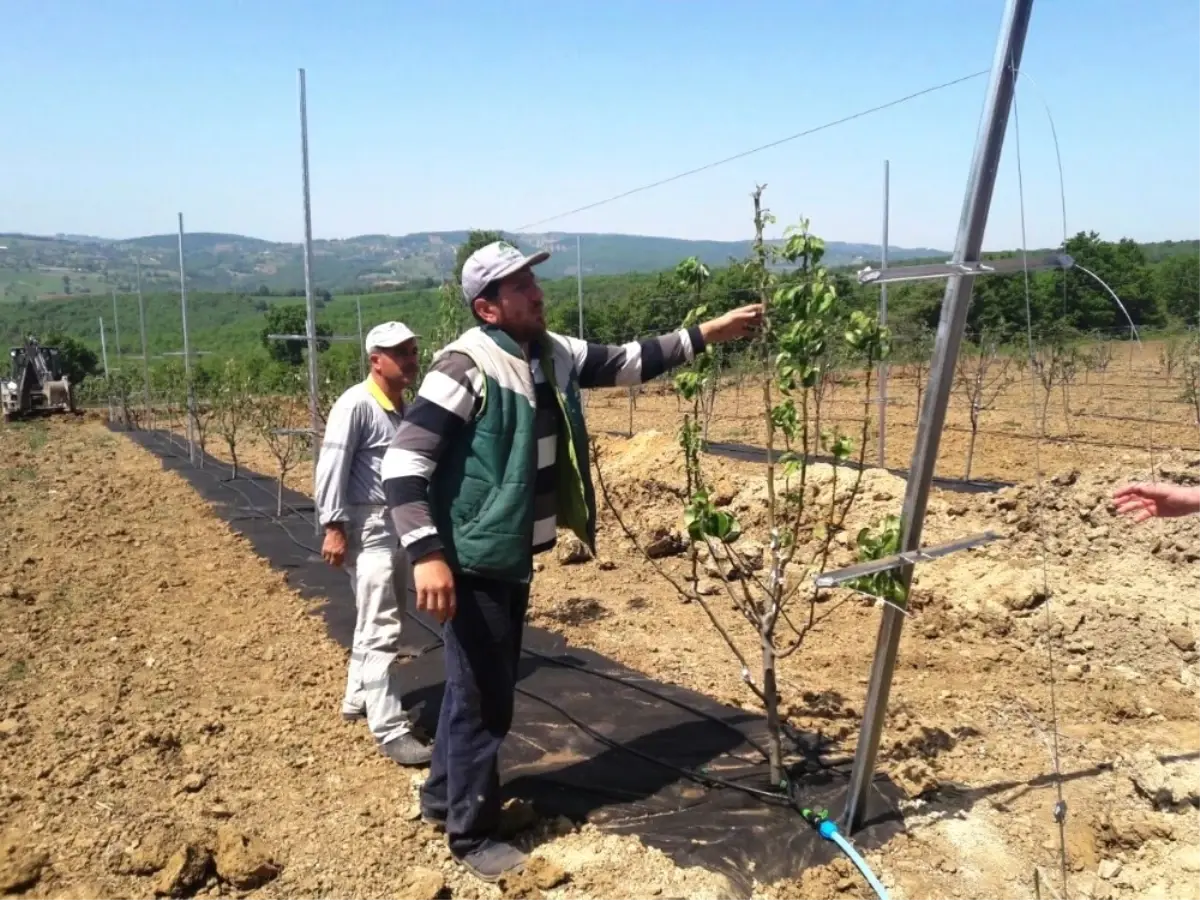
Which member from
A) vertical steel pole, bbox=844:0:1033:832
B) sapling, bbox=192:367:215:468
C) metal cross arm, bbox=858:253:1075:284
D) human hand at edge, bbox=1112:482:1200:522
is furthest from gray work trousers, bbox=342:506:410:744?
sapling, bbox=192:367:215:468

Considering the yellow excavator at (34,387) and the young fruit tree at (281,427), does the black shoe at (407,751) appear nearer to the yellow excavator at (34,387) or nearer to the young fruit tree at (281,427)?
the young fruit tree at (281,427)

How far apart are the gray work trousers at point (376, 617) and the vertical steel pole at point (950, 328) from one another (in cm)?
178

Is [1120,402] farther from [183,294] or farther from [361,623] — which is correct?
[361,623]

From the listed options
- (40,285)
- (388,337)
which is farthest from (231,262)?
(388,337)

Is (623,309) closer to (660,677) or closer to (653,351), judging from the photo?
(660,677)

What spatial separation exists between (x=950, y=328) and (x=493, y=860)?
205 cm

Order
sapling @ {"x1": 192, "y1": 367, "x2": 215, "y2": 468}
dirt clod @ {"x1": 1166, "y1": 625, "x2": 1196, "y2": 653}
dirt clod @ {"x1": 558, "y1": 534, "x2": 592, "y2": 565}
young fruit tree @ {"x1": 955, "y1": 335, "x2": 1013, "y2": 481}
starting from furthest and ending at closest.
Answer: sapling @ {"x1": 192, "y1": 367, "x2": 215, "y2": 468} < young fruit tree @ {"x1": 955, "y1": 335, "x2": 1013, "y2": 481} < dirt clod @ {"x1": 558, "y1": 534, "x2": 592, "y2": 565} < dirt clod @ {"x1": 1166, "y1": 625, "x2": 1196, "y2": 653}

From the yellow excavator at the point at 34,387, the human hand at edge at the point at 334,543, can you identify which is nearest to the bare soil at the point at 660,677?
the human hand at edge at the point at 334,543

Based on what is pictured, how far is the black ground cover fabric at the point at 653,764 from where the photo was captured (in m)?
2.85

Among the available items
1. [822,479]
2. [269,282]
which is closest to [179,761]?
[822,479]

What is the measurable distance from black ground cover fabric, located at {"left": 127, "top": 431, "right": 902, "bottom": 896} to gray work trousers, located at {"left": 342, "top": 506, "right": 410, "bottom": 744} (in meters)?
0.29

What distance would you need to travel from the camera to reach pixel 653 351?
3059 millimetres

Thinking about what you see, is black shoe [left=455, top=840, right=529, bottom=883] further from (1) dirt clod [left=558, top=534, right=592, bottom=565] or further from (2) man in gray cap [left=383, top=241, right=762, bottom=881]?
(1) dirt clod [left=558, top=534, right=592, bottom=565]

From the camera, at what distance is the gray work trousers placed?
3.47m
